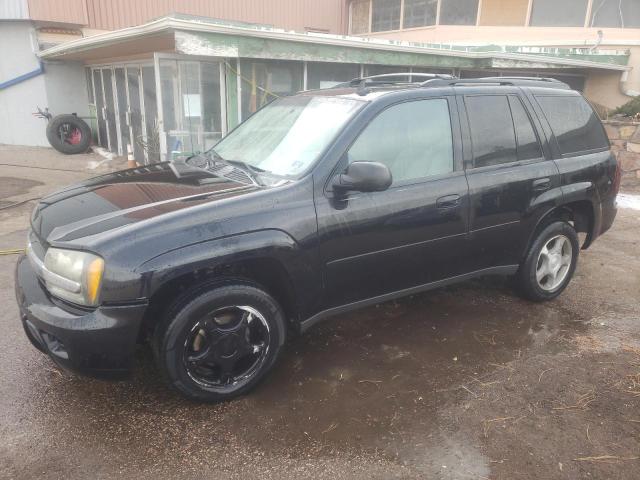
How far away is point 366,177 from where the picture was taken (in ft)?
9.32

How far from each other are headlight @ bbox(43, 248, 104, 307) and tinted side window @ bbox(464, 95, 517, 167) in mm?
2625

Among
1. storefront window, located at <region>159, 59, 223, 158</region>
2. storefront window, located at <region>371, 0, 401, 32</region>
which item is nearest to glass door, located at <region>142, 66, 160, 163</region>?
storefront window, located at <region>159, 59, 223, 158</region>

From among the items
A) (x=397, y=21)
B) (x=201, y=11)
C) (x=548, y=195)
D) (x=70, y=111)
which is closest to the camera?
(x=548, y=195)

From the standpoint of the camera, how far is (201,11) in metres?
14.9

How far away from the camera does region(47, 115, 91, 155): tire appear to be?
1216 cm

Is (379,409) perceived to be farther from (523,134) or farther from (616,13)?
(616,13)

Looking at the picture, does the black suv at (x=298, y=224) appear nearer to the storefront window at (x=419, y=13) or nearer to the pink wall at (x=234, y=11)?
the pink wall at (x=234, y=11)

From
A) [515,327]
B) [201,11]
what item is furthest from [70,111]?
[515,327]

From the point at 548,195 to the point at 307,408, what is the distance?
8.39 feet

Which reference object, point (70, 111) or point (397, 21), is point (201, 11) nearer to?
point (70, 111)

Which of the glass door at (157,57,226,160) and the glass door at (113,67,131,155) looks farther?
the glass door at (113,67,131,155)

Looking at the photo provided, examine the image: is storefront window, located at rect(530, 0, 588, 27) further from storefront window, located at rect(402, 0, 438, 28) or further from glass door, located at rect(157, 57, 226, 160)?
glass door, located at rect(157, 57, 226, 160)

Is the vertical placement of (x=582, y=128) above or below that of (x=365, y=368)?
above

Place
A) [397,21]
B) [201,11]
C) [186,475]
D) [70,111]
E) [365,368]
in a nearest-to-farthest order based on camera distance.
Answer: [186,475] < [365,368] < [70,111] < [201,11] < [397,21]
